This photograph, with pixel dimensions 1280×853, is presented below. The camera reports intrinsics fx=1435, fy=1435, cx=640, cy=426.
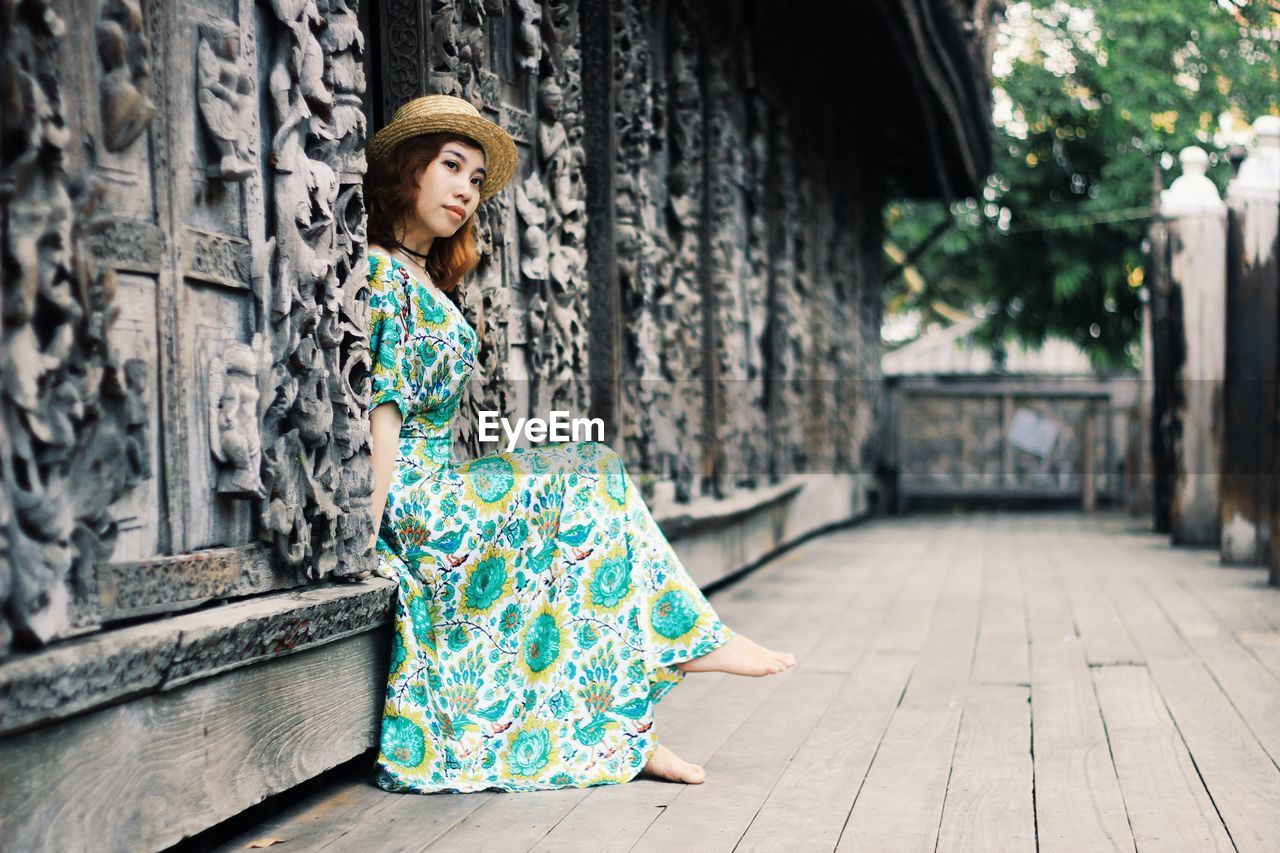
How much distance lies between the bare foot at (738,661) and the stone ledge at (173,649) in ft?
2.40

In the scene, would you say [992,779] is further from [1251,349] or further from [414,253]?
[1251,349]

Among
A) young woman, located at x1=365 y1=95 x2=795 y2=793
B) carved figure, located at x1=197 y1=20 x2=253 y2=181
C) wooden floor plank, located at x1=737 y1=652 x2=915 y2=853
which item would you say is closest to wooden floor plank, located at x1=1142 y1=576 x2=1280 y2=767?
wooden floor plank, located at x1=737 y1=652 x2=915 y2=853

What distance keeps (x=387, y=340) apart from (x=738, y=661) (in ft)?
3.50

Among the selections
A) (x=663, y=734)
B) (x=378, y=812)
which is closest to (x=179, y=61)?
(x=378, y=812)

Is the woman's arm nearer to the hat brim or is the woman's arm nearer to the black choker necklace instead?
the black choker necklace

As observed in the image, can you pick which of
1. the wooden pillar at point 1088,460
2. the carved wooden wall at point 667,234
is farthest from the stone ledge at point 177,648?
the wooden pillar at point 1088,460

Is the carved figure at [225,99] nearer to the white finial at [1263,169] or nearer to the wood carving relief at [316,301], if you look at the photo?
the wood carving relief at [316,301]

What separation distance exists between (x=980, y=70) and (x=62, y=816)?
961 cm

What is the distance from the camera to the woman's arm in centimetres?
315

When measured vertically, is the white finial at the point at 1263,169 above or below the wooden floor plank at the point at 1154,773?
above

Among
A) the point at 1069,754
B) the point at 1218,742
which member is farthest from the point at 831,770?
the point at 1218,742

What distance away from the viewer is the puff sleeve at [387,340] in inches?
124

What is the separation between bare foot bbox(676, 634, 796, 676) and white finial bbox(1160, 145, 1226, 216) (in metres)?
6.63

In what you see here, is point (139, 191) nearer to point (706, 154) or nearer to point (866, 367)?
point (706, 154)
